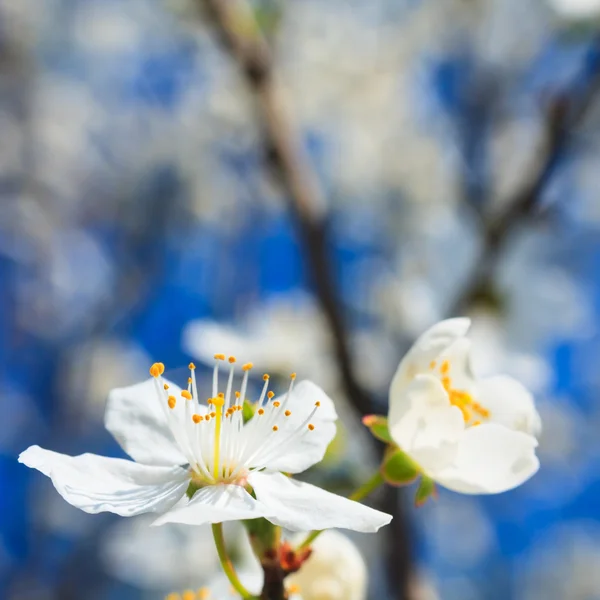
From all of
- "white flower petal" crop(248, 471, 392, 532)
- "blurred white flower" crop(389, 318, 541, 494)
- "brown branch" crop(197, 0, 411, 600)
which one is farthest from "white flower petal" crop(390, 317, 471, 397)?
"brown branch" crop(197, 0, 411, 600)

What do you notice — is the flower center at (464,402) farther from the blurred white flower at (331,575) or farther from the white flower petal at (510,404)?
the blurred white flower at (331,575)

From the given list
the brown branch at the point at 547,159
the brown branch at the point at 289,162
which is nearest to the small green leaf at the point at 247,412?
the brown branch at the point at 289,162

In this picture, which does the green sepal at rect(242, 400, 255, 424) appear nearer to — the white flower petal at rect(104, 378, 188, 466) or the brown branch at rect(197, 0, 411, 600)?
the white flower petal at rect(104, 378, 188, 466)

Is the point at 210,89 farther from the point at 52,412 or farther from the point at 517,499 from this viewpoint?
the point at 517,499

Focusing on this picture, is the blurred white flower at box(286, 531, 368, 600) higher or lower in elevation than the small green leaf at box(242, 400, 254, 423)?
lower

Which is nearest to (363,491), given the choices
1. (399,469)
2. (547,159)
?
(399,469)

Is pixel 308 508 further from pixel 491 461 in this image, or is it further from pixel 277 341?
pixel 277 341
